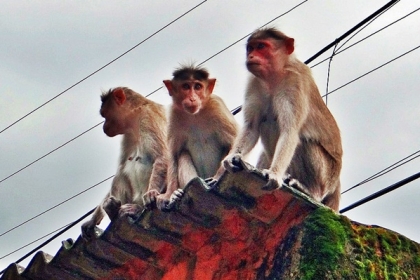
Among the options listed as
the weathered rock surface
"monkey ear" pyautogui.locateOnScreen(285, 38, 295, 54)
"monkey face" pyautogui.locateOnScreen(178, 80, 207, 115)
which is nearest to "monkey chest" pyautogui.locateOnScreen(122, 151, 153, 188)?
"monkey face" pyautogui.locateOnScreen(178, 80, 207, 115)

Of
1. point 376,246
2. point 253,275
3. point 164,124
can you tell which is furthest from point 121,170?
point 376,246

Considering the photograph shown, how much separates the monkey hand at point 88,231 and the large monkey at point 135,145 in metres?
0.02

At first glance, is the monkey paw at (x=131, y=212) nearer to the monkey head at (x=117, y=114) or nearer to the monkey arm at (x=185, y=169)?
Answer: the monkey arm at (x=185, y=169)

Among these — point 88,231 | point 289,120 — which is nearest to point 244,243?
point 289,120

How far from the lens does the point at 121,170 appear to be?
8.83 meters

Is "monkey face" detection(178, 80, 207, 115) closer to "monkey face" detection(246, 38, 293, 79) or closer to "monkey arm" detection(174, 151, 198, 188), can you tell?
"monkey arm" detection(174, 151, 198, 188)

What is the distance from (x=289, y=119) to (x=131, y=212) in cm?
163

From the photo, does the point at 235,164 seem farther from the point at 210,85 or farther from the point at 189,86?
the point at 210,85

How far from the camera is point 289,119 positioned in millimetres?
7176

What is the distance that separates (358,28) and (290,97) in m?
1.70

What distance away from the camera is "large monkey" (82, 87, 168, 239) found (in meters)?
8.20

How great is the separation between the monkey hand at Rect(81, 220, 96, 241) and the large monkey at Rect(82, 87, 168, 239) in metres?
0.02

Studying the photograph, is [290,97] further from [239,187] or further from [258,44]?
[239,187]

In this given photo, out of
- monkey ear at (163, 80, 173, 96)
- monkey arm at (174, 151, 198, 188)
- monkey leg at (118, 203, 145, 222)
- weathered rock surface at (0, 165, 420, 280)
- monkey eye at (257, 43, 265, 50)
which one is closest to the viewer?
weathered rock surface at (0, 165, 420, 280)
